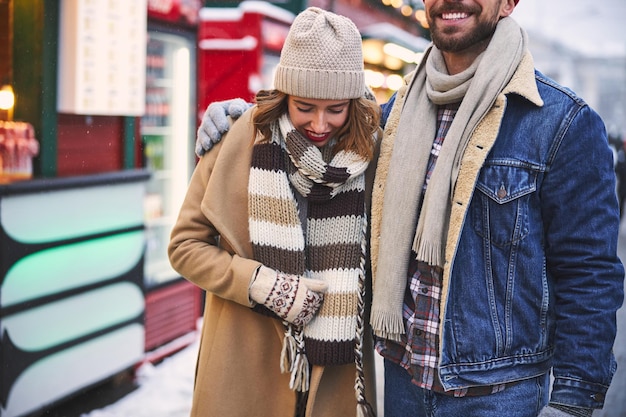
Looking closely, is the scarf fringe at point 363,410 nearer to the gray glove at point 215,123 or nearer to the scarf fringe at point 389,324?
the scarf fringe at point 389,324

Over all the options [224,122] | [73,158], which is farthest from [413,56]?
[224,122]

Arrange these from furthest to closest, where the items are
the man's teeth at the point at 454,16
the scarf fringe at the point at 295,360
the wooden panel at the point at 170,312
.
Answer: the wooden panel at the point at 170,312
the scarf fringe at the point at 295,360
the man's teeth at the point at 454,16

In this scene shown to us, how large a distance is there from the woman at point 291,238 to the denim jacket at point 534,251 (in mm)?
385

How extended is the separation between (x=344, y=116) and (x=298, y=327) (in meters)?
0.67

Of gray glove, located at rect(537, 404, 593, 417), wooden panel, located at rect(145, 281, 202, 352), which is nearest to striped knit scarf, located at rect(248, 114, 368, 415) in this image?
gray glove, located at rect(537, 404, 593, 417)

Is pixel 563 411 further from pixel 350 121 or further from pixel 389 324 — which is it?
pixel 350 121

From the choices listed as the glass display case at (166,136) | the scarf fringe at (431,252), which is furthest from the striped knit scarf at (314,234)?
the glass display case at (166,136)

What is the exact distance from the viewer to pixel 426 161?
2.03 meters

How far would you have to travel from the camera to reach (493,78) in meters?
1.91

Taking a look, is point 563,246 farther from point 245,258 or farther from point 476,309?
point 245,258

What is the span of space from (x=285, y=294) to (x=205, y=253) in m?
0.29

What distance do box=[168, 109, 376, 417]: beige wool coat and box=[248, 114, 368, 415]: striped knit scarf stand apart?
73 millimetres

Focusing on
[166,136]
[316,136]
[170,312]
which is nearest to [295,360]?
[316,136]

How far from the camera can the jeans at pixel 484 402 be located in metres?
1.96
